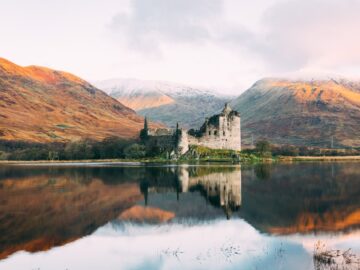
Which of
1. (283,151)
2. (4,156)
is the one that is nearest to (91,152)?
(4,156)

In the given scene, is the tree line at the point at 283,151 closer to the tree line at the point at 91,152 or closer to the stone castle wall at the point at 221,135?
the stone castle wall at the point at 221,135

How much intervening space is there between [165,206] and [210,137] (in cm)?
6889

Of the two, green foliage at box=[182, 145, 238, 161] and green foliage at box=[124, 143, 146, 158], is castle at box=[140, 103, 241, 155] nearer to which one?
green foliage at box=[182, 145, 238, 161]

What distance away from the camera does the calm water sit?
18.7 meters

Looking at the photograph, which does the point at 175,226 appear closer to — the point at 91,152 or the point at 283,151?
the point at 91,152

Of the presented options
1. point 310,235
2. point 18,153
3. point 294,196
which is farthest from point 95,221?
point 18,153

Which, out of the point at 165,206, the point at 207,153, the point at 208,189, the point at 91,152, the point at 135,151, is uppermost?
the point at 91,152

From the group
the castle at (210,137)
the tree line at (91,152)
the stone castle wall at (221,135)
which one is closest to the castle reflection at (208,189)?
the castle at (210,137)

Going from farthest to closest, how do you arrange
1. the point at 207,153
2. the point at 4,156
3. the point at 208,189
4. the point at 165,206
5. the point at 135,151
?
the point at 4,156 < the point at 135,151 < the point at 207,153 < the point at 208,189 < the point at 165,206

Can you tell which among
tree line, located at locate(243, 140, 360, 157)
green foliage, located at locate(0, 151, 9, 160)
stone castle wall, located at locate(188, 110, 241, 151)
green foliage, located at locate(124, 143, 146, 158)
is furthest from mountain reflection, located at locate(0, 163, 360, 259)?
green foliage, located at locate(0, 151, 9, 160)

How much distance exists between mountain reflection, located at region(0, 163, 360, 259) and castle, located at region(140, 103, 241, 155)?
51.4 metres

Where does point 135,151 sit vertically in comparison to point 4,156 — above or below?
above

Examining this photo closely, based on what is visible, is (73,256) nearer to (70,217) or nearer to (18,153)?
(70,217)

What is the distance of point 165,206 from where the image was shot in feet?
111
